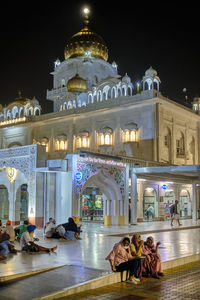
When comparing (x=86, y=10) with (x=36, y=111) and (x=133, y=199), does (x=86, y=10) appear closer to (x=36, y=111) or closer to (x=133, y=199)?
(x=36, y=111)

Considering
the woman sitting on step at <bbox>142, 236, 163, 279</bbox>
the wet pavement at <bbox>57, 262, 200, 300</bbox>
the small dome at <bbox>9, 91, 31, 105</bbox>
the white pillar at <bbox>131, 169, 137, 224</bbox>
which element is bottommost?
the wet pavement at <bbox>57, 262, 200, 300</bbox>

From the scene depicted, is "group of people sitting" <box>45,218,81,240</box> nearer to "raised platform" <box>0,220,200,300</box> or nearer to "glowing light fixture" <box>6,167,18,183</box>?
"raised platform" <box>0,220,200,300</box>

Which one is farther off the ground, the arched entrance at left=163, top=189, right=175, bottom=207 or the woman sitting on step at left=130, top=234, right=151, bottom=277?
the arched entrance at left=163, top=189, right=175, bottom=207

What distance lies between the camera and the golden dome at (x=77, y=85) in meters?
35.6

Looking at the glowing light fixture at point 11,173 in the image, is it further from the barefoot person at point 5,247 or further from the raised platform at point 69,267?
the barefoot person at point 5,247

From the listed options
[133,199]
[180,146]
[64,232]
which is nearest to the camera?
[64,232]

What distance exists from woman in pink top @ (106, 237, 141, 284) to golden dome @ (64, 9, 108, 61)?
32.8 meters

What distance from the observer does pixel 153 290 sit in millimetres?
6426

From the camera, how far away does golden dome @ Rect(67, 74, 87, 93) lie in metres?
35.6

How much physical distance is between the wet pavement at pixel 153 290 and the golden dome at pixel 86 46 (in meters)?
32.9

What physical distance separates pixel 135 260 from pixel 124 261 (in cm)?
20

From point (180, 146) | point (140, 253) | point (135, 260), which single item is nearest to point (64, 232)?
point (140, 253)

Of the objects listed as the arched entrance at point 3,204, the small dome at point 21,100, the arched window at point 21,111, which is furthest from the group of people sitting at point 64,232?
the small dome at point 21,100

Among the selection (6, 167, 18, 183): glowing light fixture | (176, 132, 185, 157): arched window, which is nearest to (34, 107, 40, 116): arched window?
(176, 132, 185, 157): arched window
